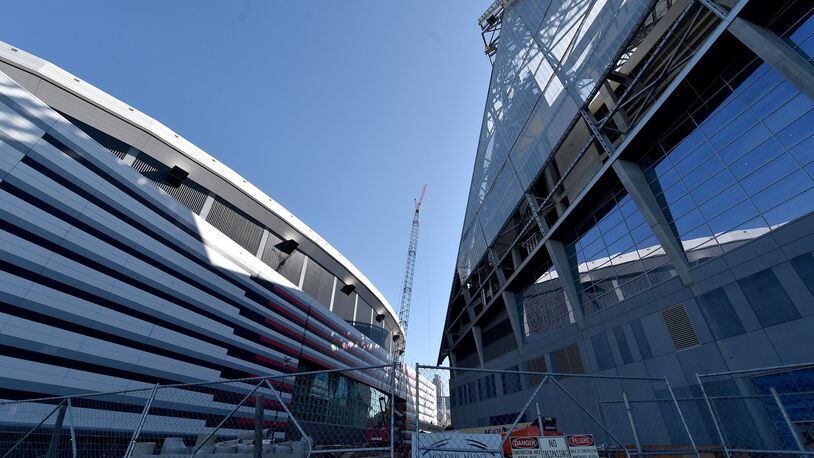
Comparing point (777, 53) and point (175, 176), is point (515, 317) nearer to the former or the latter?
point (777, 53)

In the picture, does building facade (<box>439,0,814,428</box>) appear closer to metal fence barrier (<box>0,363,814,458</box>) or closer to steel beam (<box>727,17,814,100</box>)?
steel beam (<box>727,17,814,100</box>)

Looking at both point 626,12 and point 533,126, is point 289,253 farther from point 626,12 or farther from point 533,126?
point 626,12

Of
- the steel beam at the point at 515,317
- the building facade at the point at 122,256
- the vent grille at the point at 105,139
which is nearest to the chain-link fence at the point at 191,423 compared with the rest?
the building facade at the point at 122,256

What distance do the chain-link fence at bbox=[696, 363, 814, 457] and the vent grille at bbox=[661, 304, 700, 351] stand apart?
1.68 metres

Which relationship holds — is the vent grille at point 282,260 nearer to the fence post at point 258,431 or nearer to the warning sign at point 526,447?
the fence post at point 258,431

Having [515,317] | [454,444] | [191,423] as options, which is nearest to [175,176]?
[191,423]

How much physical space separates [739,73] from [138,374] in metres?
41.7

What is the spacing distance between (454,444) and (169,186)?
3763 centimetres

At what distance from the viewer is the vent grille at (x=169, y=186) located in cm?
3128

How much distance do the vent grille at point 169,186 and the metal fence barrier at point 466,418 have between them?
18.2 meters

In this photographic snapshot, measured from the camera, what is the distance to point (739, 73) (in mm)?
14539

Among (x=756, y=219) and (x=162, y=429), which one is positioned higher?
(x=756, y=219)

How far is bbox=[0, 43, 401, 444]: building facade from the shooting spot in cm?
2066

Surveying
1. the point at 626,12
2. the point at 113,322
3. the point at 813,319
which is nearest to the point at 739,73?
the point at 626,12
